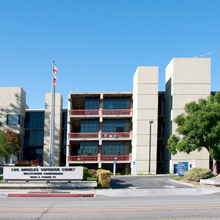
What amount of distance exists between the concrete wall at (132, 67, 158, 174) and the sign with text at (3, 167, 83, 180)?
22.3m

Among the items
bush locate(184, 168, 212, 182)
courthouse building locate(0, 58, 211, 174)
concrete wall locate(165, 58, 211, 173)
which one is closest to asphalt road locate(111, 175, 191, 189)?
bush locate(184, 168, 212, 182)

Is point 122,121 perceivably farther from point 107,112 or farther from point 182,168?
point 182,168

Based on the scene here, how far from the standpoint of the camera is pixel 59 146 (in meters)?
55.2

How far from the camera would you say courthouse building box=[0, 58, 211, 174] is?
43.7 metres

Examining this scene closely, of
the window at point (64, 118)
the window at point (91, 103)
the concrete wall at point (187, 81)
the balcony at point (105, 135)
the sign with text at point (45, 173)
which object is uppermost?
the concrete wall at point (187, 81)

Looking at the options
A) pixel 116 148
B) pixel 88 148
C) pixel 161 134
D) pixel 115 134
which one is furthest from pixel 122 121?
pixel 88 148

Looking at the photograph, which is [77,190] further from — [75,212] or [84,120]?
[84,120]

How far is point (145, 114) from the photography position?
44.8 metres

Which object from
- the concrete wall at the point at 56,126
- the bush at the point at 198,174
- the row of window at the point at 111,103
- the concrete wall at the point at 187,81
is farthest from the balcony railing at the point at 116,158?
the bush at the point at 198,174

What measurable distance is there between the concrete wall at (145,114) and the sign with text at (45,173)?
73.2 ft

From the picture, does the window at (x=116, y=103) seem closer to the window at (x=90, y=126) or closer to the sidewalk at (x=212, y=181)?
the window at (x=90, y=126)

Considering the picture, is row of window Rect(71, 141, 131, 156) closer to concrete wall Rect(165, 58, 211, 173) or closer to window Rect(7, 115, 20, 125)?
concrete wall Rect(165, 58, 211, 173)

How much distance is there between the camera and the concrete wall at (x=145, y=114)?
1742 inches

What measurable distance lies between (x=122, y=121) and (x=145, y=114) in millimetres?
6894
